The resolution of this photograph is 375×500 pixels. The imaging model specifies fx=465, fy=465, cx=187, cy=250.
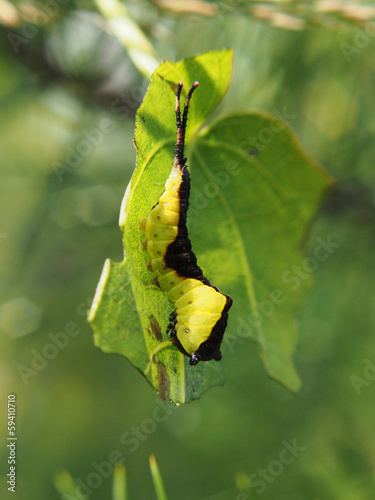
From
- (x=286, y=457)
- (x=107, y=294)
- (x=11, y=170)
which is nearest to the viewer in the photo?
(x=107, y=294)

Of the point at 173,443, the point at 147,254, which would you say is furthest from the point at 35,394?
the point at 147,254

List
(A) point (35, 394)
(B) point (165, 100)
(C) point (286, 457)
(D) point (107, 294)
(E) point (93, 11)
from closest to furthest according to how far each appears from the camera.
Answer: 1. (D) point (107, 294)
2. (B) point (165, 100)
3. (E) point (93, 11)
4. (C) point (286, 457)
5. (A) point (35, 394)

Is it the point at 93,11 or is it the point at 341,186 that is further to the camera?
the point at 341,186

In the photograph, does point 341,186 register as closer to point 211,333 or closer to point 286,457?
point 211,333

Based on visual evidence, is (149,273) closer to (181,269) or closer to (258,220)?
(181,269)
